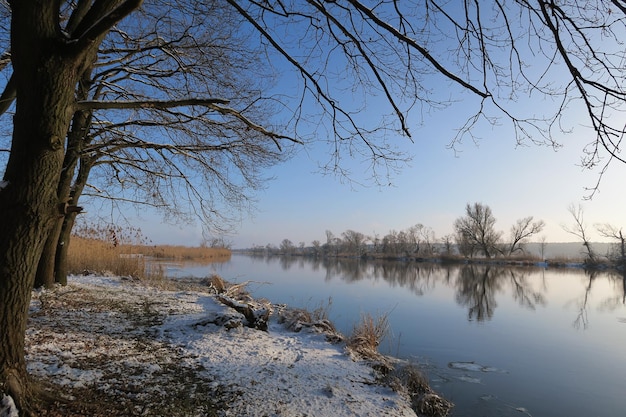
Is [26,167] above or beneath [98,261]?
above

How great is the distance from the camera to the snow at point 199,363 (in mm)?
3354

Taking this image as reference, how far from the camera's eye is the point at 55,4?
98.0 inches

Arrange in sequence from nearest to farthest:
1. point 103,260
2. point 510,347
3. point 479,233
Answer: point 510,347 → point 103,260 → point 479,233

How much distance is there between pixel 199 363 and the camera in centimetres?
419

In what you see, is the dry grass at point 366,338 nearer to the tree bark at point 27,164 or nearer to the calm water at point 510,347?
the calm water at point 510,347

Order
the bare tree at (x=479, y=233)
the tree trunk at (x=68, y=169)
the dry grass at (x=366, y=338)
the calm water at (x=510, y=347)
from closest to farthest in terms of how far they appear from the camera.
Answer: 1. the calm water at (x=510, y=347)
2. the dry grass at (x=366, y=338)
3. the tree trunk at (x=68, y=169)
4. the bare tree at (x=479, y=233)

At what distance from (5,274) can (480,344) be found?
907 cm

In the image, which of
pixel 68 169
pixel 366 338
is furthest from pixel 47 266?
pixel 366 338

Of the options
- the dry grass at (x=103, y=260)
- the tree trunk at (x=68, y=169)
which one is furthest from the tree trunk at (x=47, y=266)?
the dry grass at (x=103, y=260)

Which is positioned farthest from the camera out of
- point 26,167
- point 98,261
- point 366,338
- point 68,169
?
point 98,261


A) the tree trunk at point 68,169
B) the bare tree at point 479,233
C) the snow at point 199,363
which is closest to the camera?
the snow at point 199,363

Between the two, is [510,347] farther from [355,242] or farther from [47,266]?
[355,242]

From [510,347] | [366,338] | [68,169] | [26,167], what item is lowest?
[510,347]

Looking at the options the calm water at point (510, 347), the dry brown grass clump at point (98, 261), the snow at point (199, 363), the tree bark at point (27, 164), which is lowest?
the calm water at point (510, 347)
